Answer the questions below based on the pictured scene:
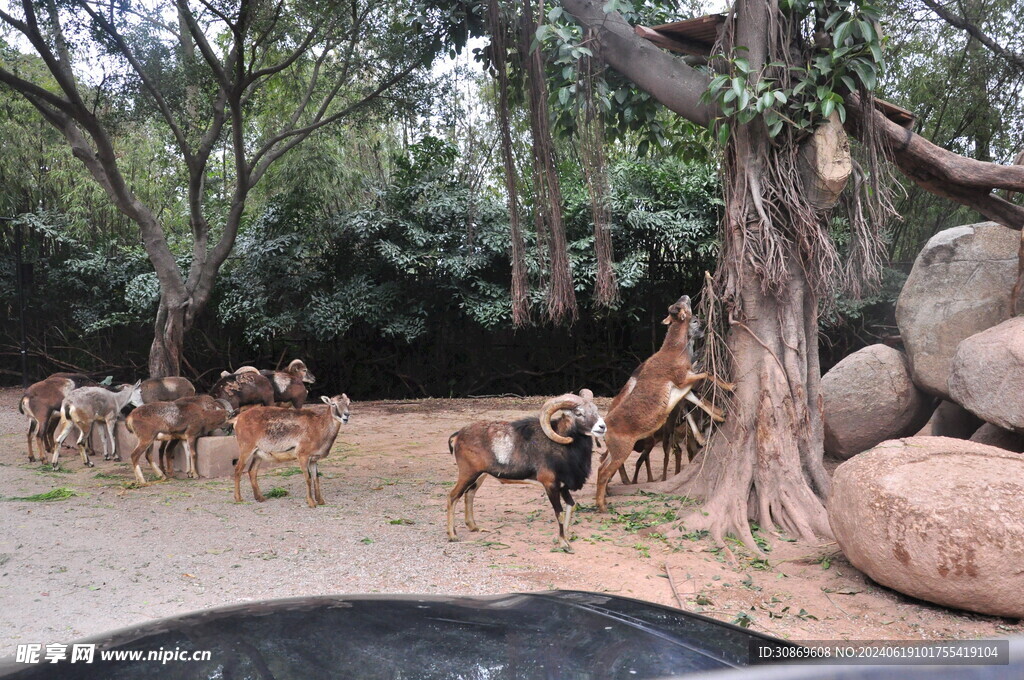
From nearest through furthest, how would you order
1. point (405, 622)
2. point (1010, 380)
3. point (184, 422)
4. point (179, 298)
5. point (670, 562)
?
point (405, 622)
point (670, 562)
point (1010, 380)
point (184, 422)
point (179, 298)

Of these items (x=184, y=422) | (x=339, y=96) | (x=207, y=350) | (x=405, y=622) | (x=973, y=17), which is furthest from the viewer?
(x=207, y=350)

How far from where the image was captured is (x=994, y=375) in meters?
5.96

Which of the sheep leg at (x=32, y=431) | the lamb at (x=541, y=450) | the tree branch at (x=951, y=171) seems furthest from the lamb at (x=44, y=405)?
the tree branch at (x=951, y=171)

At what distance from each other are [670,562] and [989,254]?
194 inches

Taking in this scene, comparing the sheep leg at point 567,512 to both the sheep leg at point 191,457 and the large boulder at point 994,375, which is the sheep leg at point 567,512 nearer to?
the large boulder at point 994,375

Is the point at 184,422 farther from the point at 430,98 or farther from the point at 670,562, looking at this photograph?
the point at 430,98

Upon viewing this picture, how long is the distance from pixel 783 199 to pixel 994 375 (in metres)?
2.10

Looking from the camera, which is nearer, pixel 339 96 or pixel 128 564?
pixel 128 564

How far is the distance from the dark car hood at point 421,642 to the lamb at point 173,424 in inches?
268

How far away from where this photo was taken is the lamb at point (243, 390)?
30.8 ft

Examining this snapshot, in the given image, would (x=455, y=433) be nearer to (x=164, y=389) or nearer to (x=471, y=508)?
(x=471, y=508)

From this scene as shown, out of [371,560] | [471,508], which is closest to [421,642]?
[371,560]

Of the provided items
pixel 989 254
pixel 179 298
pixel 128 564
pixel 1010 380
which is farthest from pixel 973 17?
pixel 128 564

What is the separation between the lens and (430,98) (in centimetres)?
1283
